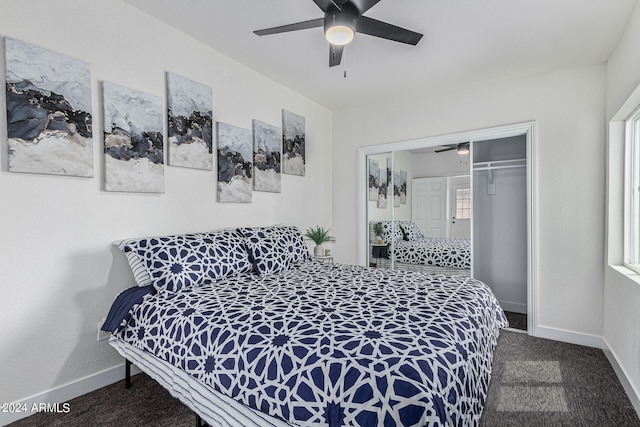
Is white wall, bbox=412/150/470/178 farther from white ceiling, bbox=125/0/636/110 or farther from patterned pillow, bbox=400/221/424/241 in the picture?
white ceiling, bbox=125/0/636/110

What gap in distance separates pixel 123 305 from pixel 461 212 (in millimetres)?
3295

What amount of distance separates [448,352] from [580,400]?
1.57 m

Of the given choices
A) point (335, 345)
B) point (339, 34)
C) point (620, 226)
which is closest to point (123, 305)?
point (335, 345)

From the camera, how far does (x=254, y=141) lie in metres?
3.34

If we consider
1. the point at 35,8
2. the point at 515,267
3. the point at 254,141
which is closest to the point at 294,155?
the point at 254,141

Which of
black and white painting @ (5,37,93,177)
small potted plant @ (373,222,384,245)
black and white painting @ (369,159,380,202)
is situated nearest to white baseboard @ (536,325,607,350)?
small potted plant @ (373,222,384,245)

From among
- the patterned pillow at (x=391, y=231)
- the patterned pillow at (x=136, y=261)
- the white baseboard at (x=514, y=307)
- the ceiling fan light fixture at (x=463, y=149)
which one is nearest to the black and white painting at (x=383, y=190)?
the patterned pillow at (x=391, y=231)

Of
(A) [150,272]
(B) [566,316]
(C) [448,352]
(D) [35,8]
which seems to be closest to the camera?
(C) [448,352]

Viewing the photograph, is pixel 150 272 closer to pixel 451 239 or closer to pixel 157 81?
pixel 157 81

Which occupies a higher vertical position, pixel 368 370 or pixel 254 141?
pixel 254 141

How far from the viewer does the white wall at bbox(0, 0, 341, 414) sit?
186 cm

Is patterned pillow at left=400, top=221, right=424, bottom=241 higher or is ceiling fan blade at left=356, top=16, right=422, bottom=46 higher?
ceiling fan blade at left=356, top=16, right=422, bottom=46

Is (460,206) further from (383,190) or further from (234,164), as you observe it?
(234,164)

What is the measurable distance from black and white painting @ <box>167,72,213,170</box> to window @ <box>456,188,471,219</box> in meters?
2.65
